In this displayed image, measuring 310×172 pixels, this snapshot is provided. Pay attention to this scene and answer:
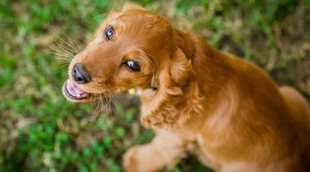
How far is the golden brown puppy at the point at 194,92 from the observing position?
9.93 feet

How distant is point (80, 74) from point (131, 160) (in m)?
1.42

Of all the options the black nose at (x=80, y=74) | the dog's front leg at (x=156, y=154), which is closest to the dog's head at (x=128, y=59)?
the black nose at (x=80, y=74)

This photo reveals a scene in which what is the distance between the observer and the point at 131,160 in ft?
13.9

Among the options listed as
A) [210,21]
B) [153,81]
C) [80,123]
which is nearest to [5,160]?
[80,123]

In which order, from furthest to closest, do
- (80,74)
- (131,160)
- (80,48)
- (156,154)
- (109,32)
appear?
1. (80,48)
2. (131,160)
3. (156,154)
4. (109,32)
5. (80,74)

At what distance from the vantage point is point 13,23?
192 inches

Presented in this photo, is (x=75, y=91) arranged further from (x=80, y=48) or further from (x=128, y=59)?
(x=80, y=48)

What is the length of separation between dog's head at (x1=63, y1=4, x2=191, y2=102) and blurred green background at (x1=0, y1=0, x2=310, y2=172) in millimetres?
1132

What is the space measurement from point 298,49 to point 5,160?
2.63 metres

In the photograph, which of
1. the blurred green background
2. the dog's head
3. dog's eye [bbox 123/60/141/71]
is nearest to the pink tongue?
A: the dog's head

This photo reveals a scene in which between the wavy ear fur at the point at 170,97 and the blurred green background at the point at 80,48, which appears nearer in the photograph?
the wavy ear fur at the point at 170,97

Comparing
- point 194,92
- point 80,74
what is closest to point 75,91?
point 80,74

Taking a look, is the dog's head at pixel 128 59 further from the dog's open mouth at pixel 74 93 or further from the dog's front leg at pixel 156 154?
the dog's front leg at pixel 156 154

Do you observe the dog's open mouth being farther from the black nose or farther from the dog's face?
the black nose
